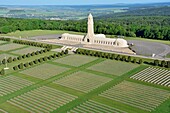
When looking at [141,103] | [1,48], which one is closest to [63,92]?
[141,103]

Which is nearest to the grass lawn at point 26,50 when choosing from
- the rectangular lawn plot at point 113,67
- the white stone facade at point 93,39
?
the white stone facade at point 93,39

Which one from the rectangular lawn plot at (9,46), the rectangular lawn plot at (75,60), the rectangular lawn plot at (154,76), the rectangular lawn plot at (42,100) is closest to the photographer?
the rectangular lawn plot at (42,100)

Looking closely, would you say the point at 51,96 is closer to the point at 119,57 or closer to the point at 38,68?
the point at 38,68

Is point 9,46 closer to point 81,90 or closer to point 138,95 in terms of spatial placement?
point 81,90

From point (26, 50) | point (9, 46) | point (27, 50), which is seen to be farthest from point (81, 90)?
point (9, 46)

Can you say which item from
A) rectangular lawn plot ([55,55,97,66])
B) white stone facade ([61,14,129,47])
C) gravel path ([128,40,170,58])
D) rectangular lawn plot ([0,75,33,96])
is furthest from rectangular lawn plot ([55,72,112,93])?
white stone facade ([61,14,129,47])

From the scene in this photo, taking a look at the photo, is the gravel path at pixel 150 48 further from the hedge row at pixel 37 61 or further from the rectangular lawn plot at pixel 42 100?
the rectangular lawn plot at pixel 42 100
